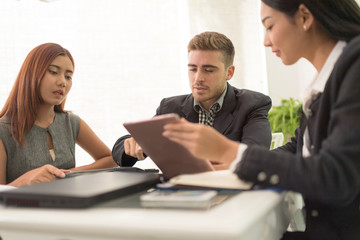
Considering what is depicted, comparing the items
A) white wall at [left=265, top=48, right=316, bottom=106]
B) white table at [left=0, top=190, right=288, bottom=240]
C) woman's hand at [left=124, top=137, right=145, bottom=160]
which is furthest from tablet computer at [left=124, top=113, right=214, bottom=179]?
white wall at [left=265, top=48, right=316, bottom=106]

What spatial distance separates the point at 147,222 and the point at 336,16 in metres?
0.67

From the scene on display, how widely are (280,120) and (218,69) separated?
1.49 metres

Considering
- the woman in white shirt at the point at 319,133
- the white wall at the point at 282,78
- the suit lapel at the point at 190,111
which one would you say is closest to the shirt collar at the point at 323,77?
the woman in white shirt at the point at 319,133

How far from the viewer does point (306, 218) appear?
3.14 ft

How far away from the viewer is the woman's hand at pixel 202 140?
78 centimetres

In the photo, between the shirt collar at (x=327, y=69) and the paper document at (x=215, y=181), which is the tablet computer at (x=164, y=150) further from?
the shirt collar at (x=327, y=69)

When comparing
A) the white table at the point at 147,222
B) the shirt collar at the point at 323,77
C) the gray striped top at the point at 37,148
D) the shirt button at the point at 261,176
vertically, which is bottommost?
the gray striped top at the point at 37,148

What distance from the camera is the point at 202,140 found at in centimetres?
78

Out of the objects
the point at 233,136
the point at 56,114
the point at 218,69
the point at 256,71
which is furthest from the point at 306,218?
the point at 256,71

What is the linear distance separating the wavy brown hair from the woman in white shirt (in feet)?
3.68

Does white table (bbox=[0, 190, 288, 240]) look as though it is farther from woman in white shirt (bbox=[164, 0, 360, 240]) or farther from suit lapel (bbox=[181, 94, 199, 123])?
suit lapel (bbox=[181, 94, 199, 123])

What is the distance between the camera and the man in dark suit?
5.44 ft

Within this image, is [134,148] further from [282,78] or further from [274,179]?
[282,78]

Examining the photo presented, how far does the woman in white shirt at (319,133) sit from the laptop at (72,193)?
0.50ft
